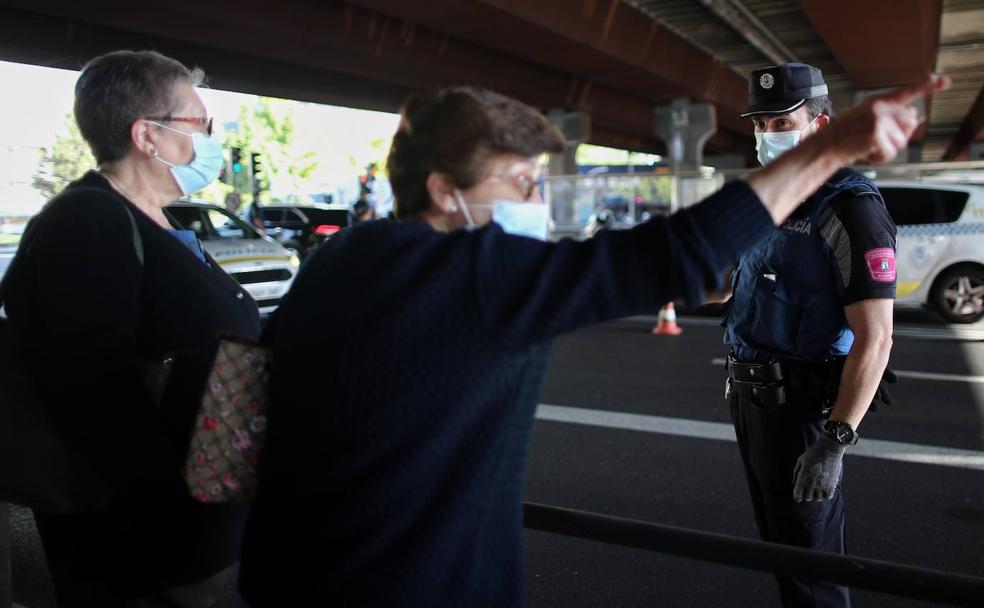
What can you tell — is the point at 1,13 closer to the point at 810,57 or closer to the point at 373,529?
the point at 373,529

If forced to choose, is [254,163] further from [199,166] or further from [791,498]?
[791,498]

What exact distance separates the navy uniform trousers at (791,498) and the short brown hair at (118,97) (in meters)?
1.78

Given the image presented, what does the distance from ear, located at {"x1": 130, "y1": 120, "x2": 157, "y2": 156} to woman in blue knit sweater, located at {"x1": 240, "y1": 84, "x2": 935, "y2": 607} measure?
775 millimetres

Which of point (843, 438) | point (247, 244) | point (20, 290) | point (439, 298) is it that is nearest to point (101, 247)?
point (20, 290)

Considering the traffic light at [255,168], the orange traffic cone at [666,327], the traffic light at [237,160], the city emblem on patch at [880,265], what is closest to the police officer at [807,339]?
the city emblem on patch at [880,265]

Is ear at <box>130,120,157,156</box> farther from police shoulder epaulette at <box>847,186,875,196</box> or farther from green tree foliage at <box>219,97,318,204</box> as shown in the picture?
green tree foliage at <box>219,97,318,204</box>

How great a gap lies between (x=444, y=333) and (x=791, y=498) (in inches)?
61.0

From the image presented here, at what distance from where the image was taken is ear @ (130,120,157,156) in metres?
1.89

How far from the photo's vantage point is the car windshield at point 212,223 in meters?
10.8

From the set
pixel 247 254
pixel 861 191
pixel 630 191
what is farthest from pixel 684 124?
pixel 861 191

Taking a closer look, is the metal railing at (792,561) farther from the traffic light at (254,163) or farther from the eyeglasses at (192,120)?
the traffic light at (254,163)

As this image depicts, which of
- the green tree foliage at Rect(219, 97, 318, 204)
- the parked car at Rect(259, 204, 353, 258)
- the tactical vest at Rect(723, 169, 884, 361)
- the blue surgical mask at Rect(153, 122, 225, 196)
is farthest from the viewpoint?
the green tree foliage at Rect(219, 97, 318, 204)

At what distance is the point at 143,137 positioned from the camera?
1.91 m

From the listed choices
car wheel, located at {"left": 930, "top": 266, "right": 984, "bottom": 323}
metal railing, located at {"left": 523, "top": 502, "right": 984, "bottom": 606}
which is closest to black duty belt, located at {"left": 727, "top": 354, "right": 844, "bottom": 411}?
metal railing, located at {"left": 523, "top": 502, "right": 984, "bottom": 606}
